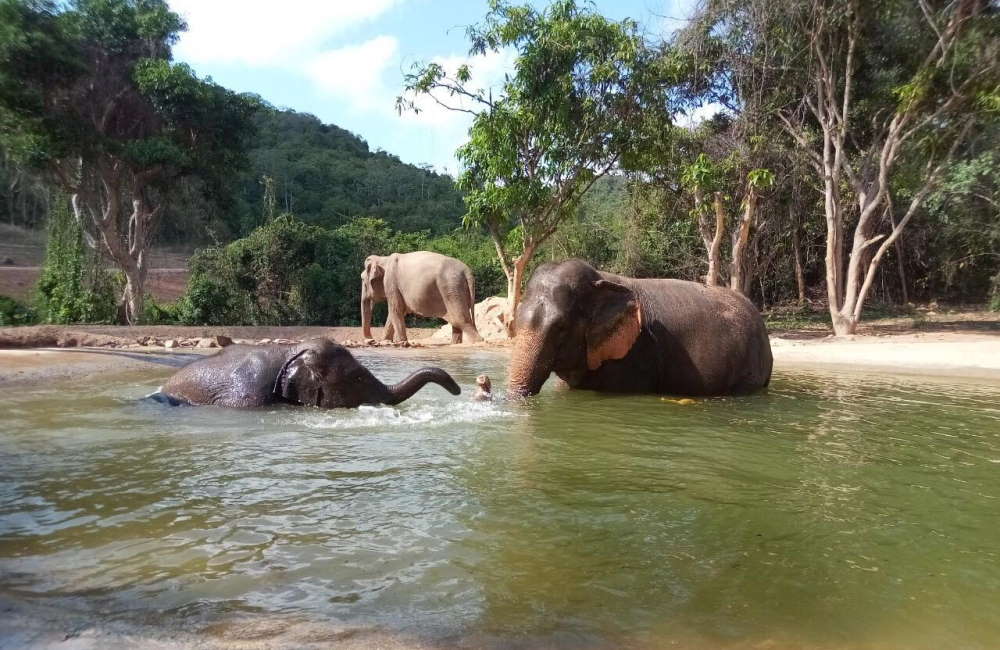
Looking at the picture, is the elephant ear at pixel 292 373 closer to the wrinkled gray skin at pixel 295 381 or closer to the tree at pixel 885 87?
the wrinkled gray skin at pixel 295 381

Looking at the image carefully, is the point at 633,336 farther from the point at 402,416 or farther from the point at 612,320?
the point at 402,416

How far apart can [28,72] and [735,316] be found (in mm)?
18567

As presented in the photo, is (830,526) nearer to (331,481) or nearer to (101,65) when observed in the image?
(331,481)

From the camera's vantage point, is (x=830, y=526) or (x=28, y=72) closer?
Answer: (x=830, y=526)

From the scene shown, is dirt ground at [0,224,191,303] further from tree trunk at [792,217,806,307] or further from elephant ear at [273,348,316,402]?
tree trunk at [792,217,806,307]

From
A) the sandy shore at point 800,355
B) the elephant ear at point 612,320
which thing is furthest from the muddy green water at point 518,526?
the sandy shore at point 800,355

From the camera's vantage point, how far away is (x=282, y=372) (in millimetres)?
7312

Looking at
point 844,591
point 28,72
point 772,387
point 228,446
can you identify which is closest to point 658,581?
point 844,591

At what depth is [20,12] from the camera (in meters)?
17.7

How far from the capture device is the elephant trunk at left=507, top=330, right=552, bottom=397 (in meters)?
7.87

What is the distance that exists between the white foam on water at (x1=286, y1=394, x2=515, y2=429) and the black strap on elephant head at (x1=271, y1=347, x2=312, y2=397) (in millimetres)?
481

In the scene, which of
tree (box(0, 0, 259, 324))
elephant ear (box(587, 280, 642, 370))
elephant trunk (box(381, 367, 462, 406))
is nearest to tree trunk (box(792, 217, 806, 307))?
tree (box(0, 0, 259, 324))

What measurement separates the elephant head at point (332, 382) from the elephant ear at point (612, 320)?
186cm

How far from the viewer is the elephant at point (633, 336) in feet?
26.1
